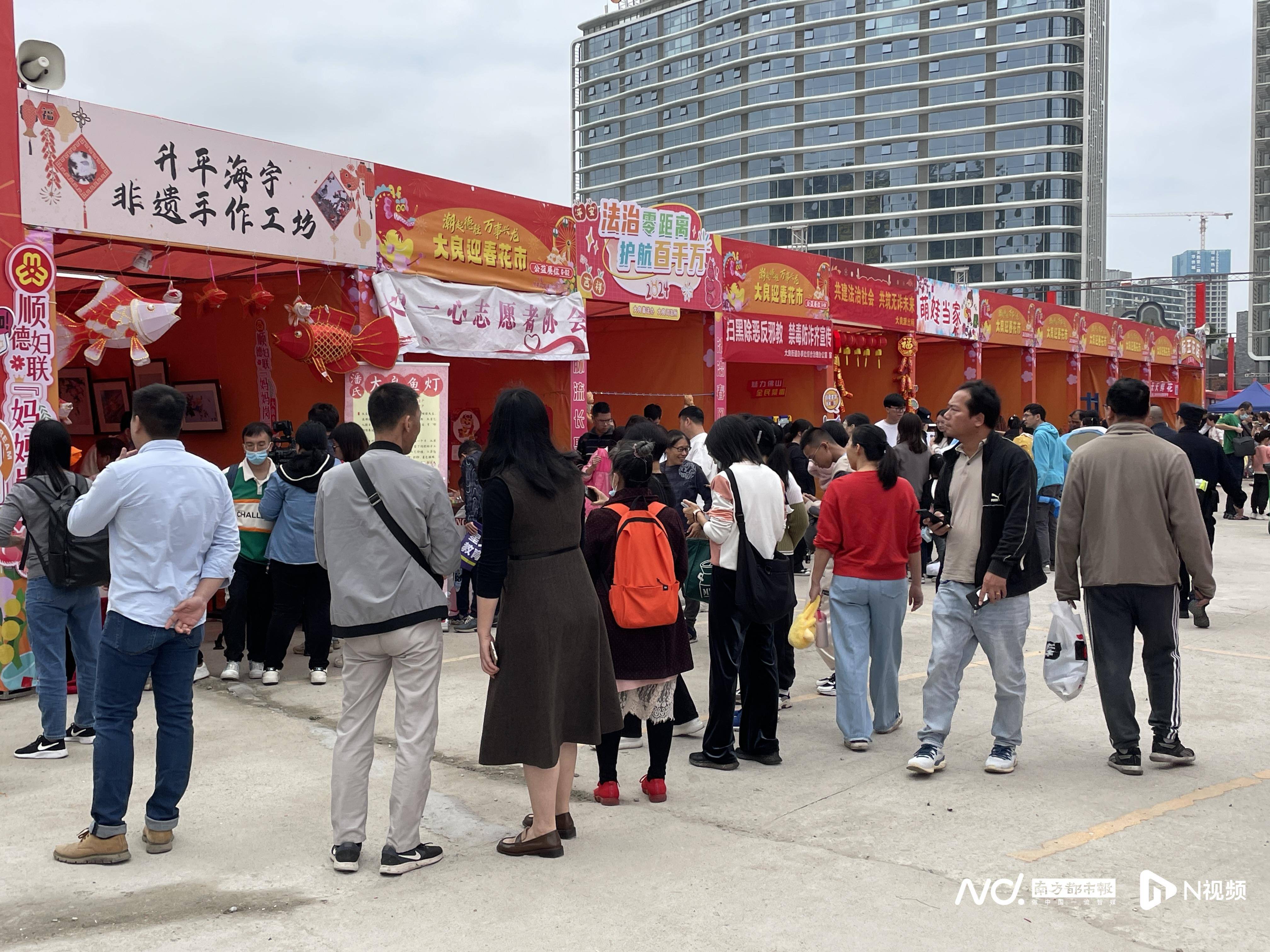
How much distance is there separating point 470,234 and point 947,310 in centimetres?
1068

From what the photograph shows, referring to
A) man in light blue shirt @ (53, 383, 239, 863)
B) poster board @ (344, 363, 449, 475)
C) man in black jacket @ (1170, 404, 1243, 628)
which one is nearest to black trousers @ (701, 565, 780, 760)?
man in light blue shirt @ (53, 383, 239, 863)

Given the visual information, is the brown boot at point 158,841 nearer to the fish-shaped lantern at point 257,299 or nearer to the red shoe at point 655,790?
the red shoe at point 655,790

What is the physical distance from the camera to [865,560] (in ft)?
17.1

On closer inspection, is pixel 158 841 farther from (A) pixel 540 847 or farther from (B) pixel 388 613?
(A) pixel 540 847

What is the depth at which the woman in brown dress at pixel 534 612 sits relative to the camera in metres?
3.74

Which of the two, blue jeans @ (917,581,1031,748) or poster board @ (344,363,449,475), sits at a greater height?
poster board @ (344,363,449,475)

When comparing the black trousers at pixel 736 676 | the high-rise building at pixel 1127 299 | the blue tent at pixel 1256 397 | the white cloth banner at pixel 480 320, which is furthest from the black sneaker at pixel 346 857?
the high-rise building at pixel 1127 299

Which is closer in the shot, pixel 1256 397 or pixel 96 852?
pixel 96 852

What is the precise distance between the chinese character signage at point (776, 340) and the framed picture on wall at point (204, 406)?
18.6 ft

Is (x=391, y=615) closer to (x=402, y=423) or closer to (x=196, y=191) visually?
(x=402, y=423)

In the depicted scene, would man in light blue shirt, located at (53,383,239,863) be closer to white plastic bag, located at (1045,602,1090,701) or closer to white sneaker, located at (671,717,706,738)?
white sneaker, located at (671,717,706,738)

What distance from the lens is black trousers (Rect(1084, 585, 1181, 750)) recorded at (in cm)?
481

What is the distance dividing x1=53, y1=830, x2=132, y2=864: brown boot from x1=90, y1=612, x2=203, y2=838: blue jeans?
23mm

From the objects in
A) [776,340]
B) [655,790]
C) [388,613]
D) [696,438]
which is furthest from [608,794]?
[776,340]
